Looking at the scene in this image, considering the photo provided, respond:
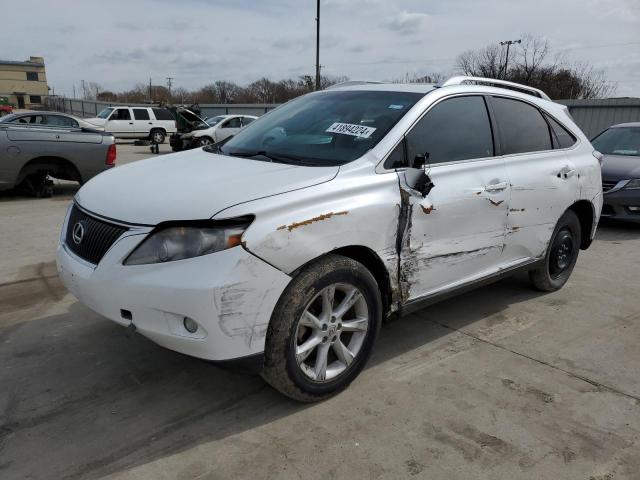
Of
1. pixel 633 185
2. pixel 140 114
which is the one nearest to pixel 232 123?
pixel 140 114

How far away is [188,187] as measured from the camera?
2.74 metres

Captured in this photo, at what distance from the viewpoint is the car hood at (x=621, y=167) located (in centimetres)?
762

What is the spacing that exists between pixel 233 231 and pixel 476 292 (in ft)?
10.4

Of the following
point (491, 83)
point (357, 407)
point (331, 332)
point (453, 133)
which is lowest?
point (357, 407)

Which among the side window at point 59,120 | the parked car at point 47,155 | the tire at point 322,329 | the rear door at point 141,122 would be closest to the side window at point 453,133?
the tire at point 322,329

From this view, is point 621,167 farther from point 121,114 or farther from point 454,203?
point 121,114

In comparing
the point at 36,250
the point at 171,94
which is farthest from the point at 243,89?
the point at 36,250

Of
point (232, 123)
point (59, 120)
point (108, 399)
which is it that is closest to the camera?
point (108, 399)

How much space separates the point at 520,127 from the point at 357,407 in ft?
8.55

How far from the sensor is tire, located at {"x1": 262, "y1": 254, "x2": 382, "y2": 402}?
2.61 metres

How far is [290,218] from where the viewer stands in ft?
8.41

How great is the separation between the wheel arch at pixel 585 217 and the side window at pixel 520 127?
30.6 inches

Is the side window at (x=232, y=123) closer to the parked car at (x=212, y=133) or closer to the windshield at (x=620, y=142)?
the parked car at (x=212, y=133)

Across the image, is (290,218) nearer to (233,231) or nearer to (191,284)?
(233,231)
